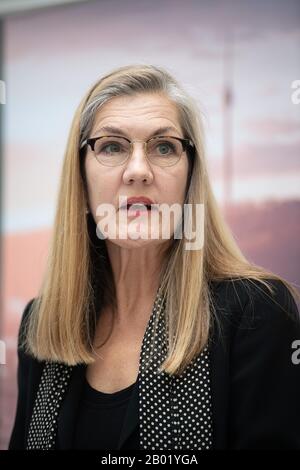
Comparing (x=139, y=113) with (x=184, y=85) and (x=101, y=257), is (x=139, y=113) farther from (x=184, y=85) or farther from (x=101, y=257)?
(x=101, y=257)

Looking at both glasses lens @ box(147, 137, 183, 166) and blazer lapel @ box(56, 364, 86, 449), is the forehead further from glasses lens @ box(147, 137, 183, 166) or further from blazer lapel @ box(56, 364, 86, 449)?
blazer lapel @ box(56, 364, 86, 449)

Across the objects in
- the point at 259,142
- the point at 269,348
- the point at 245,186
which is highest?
the point at 259,142

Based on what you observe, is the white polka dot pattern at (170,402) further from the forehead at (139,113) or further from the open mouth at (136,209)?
the forehead at (139,113)

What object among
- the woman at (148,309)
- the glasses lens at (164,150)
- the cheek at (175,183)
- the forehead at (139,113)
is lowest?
the woman at (148,309)

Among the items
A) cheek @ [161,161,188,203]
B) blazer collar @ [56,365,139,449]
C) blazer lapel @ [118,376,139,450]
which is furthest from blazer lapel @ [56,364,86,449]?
cheek @ [161,161,188,203]

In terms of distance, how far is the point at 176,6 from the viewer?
5.57 feet

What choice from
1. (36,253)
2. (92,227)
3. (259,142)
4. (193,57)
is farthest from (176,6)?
(36,253)

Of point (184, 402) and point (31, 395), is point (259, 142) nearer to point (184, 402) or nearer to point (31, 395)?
point (184, 402)

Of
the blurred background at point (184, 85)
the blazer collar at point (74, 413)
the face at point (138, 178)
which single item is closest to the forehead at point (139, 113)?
the face at point (138, 178)

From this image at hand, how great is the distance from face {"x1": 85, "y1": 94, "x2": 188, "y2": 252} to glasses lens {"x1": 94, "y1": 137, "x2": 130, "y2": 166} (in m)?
0.01

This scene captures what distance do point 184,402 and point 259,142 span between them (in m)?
0.86

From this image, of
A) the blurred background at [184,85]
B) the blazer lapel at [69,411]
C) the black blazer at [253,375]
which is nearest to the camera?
the black blazer at [253,375]

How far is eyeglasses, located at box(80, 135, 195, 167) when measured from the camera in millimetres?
1176

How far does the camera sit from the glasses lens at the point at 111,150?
3.87 feet
